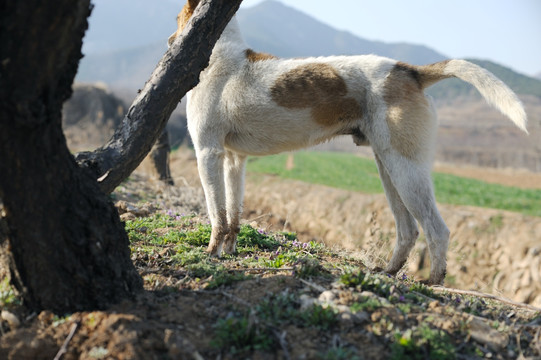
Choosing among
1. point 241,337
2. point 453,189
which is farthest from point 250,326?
point 453,189

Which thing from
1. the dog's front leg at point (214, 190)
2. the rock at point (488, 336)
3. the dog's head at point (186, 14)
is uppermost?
the dog's head at point (186, 14)

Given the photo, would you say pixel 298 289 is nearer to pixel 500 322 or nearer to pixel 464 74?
pixel 500 322

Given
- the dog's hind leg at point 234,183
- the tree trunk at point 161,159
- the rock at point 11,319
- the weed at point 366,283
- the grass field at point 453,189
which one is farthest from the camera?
the grass field at point 453,189

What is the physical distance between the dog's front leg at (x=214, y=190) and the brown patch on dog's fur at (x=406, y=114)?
1728 millimetres

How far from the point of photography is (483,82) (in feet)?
14.5

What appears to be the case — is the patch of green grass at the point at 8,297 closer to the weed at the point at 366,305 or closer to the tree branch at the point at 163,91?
the tree branch at the point at 163,91

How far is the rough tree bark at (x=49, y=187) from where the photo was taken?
7.95 feet

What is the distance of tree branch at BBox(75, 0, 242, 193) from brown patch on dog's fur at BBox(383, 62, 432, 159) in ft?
5.59

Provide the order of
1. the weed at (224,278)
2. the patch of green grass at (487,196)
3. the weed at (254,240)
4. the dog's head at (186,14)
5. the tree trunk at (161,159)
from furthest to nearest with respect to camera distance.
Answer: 1. the patch of green grass at (487,196)
2. the tree trunk at (161,159)
3. the weed at (254,240)
4. the dog's head at (186,14)
5. the weed at (224,278)

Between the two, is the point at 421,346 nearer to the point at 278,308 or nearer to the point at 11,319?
the point at 278,308

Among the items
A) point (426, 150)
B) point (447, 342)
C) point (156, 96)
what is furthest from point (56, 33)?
point (426, 150)

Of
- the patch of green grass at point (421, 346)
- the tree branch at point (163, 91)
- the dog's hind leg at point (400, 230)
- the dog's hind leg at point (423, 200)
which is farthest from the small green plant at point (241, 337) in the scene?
the dog's hind leg at point (400, 230)

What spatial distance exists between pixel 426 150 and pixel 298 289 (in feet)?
6.75

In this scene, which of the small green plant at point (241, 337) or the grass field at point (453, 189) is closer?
the small green plant at point (241, 337)
